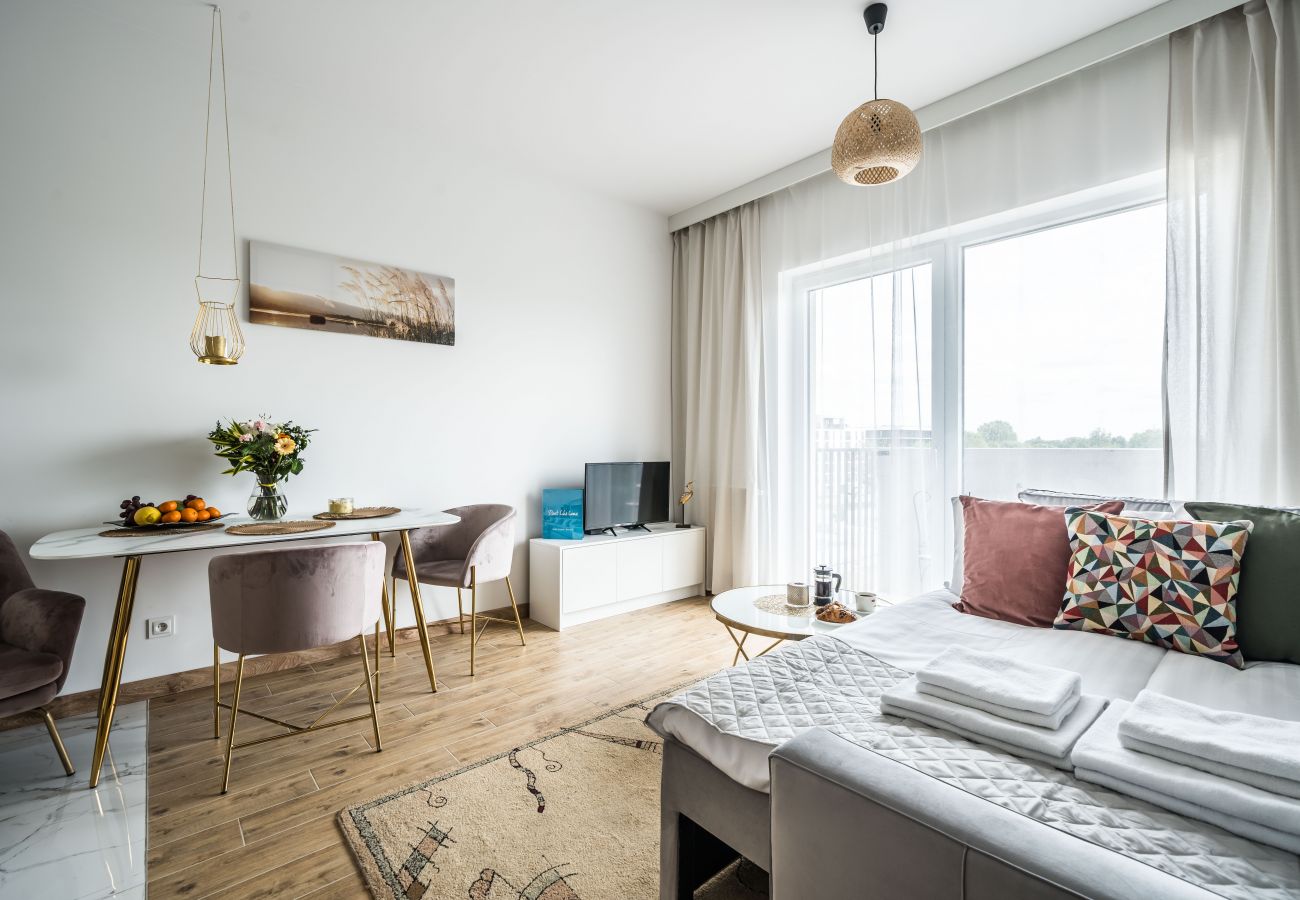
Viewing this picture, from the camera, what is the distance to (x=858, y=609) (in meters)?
2.41

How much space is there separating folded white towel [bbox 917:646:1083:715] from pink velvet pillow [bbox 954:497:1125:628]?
732 millimetres

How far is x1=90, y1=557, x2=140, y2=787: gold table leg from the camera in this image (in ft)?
6.59

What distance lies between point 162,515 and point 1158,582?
351 cm

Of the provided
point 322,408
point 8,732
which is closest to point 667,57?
point 322,408

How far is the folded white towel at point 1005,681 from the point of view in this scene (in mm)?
1170

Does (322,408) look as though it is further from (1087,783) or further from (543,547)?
(1087,783)

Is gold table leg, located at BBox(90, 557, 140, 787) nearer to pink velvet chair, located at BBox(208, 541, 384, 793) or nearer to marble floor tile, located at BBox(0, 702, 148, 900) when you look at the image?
marble floor tile, located at BBox(0, 702, 148, 900)

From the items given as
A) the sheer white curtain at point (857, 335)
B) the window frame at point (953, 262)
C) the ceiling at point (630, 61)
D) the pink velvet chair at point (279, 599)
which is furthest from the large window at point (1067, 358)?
the pink velvet chair at point (279, 599)

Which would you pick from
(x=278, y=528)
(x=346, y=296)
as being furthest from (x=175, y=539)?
(x=346, y=296)

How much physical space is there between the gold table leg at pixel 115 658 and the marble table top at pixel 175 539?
3.5 inches

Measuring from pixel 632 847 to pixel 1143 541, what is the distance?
5.82ft

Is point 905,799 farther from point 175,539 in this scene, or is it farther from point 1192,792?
point 175,539

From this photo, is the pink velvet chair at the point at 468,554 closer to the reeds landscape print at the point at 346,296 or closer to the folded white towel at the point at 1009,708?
the reeds landscape print at the point at 346,296

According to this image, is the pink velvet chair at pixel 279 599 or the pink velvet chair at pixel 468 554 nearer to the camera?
the pink velvet chair at pixel 279 599
